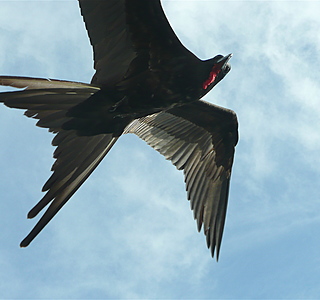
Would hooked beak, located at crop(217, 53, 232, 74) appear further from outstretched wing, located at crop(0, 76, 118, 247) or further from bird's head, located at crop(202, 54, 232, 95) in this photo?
outstretched wing, located at crop(0, 76, 118, 247)

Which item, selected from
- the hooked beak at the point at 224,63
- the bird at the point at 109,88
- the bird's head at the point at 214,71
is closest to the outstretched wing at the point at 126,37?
the bird at the point at 109,88

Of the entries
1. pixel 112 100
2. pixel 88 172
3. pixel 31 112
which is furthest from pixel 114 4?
pixel 88 172

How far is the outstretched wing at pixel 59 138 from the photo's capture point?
17.7 ft

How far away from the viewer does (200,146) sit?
314 inches

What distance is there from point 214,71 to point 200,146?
1953 mm

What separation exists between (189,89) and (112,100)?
2.82 feet

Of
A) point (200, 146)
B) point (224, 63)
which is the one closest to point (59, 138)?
point (224, 63)

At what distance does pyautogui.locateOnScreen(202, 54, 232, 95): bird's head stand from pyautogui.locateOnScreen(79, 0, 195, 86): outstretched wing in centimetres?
25

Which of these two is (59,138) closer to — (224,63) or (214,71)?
(214,71)

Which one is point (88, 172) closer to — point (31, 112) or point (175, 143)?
point (31, 112)

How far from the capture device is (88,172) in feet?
19.7

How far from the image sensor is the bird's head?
6.19 meters

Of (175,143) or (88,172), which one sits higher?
(175,143)

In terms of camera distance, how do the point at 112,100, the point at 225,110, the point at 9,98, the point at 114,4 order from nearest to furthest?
1. the point at 9,98
2. the point at 114,4
3. the point at 112,100
4. the point at 225,110
